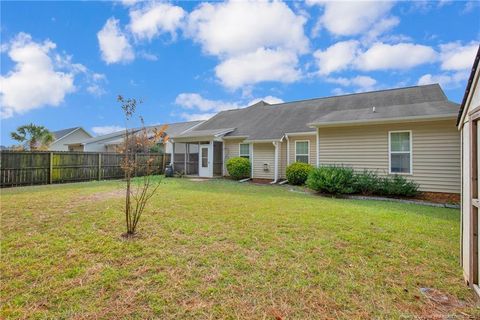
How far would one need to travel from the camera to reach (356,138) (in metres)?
10.6

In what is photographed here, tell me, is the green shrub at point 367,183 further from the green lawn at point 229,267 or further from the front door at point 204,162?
the front door at point 204,162

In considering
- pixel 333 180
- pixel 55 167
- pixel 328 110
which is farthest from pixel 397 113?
pixel 55 167

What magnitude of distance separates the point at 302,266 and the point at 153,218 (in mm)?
3617

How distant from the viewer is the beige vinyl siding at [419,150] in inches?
349

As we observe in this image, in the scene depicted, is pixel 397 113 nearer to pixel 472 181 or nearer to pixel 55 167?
pixel 472 181

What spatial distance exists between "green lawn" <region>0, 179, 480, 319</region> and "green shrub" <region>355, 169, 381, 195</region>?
3865mm

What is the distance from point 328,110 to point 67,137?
3219 cm

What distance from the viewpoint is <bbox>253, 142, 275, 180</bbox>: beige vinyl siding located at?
14617 millimetres

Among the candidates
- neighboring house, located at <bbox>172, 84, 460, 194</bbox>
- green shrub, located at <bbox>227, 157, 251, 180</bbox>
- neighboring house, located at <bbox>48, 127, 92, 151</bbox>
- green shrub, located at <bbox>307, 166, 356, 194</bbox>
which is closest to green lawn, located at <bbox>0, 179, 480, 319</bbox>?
green shrub, located at <bbox>307, 166, 356, 194</bbox>

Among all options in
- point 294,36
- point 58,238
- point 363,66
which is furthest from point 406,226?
point 363,66

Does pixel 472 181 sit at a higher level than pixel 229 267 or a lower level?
higher

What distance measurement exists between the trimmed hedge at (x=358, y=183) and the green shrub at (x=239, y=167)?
5.60m

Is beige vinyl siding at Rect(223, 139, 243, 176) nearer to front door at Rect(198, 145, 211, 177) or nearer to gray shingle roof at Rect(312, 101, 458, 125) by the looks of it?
front door at Rect(198, 145, 211, 177)

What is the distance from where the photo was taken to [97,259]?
3.45 m
